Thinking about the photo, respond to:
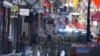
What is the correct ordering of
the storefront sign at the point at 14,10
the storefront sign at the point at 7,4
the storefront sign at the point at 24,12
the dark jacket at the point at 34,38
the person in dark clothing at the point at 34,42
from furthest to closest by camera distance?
the storefront sign at the point at 7,4, the dark jacket at the point at 34,38, the storefront sign at the point at 14,10, the person in dark clothing at the point at 34,42, the storefront sign at the point at 24,12

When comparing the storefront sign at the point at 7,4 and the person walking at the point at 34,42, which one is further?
the storefront sign at the point at 7,4

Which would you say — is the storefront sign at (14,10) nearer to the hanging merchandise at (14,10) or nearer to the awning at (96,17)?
the hanging merchandise at (14,10)

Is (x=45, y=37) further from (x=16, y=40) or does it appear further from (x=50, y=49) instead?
(x=16, y=40)

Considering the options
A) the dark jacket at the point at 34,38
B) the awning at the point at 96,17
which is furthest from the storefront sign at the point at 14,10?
the awning at the point at 96,17

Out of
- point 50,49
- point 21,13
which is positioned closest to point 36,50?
point 50,49

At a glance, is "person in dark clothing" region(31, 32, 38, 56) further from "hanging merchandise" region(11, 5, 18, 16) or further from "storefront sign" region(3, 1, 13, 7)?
"storefront sign" region(3, 1, 13, 7)

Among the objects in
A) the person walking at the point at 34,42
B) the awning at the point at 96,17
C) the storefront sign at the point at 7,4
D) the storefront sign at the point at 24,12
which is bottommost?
the person walking at the point at 34,42

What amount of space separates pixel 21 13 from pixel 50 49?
1700 mm

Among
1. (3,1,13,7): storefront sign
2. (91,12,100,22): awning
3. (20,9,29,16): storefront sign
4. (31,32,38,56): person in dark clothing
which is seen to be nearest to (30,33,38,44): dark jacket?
(31,32,38,56): person in dark clothing

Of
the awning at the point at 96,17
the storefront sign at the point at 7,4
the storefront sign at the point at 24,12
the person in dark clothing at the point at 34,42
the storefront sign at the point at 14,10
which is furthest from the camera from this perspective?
the storefront sign at the point at 7,4

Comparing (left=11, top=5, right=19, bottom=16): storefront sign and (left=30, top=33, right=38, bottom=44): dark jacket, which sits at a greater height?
(left=11, top=5, right=19, bottom=16): storefront sign

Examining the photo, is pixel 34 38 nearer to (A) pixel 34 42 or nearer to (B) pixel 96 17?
(A) pixel 34 42

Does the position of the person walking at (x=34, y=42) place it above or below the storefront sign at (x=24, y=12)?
below

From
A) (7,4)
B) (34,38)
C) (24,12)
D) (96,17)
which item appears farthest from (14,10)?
(96,17)
